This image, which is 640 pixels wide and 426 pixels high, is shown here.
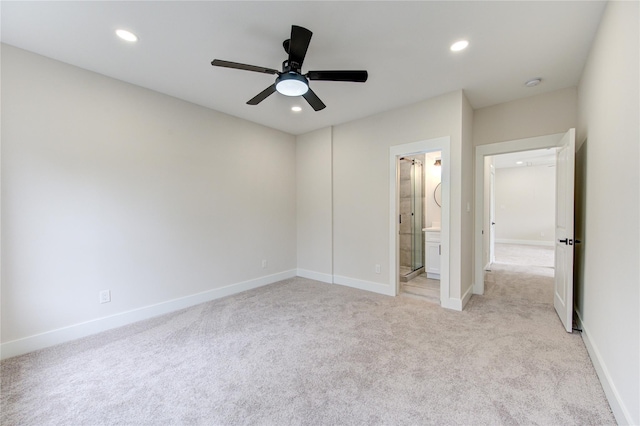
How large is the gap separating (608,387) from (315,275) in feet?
11.7

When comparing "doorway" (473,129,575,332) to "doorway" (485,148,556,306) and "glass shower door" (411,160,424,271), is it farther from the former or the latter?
"doorway" (485,148,556,306)

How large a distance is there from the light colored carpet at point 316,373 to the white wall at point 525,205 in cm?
725

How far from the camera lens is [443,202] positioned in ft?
11.1

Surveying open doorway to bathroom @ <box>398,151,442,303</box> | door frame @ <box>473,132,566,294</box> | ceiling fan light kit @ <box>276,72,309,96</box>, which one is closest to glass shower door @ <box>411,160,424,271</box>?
open doorway to bathroom @ <box>398,151,442,303</box>

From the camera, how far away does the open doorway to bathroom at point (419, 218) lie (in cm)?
475

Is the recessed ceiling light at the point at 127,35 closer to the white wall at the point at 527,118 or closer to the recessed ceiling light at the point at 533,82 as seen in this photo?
the recessed ceiling light at the point at 533,82

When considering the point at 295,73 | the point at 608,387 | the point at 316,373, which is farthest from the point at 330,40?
the point at 608,387

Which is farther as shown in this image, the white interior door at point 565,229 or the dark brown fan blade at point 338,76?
the white interior door at point 565,229

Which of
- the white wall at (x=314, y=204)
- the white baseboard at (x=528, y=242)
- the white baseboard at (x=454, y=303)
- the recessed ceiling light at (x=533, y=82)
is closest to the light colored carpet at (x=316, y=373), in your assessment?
the white baseboard at (x=454, y=303)

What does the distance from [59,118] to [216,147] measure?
161 cm

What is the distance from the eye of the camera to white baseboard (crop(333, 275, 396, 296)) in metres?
3.87

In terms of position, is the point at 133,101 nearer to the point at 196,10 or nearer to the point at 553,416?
the point at 196,10

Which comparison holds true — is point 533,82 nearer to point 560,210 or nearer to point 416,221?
point 560,210

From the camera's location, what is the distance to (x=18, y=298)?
7.70 feet
